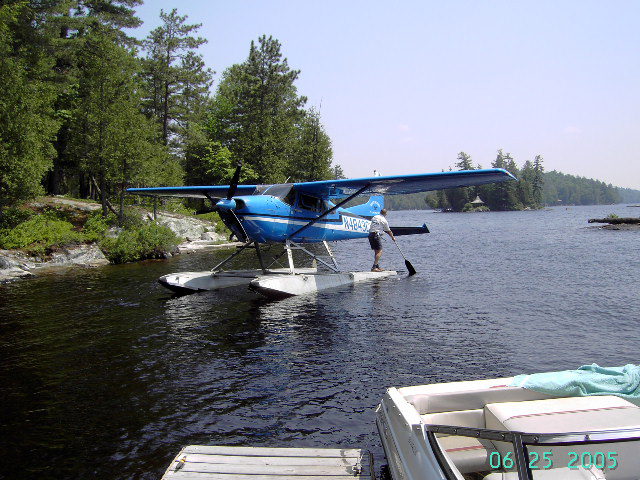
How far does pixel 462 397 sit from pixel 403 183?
396 inches

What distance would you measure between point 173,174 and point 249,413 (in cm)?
3092

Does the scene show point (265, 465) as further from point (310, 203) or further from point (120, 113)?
point (120, 113)

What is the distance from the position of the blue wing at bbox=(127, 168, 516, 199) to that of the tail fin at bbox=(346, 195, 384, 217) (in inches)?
77.5

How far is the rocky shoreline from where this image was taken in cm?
1873

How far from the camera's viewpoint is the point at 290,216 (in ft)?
47.6

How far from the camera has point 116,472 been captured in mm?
4852

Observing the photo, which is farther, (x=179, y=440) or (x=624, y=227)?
(x=624, y=227)

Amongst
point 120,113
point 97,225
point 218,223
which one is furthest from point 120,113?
point 218,223

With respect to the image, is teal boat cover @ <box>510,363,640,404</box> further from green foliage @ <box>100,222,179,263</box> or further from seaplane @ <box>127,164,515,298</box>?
green foliage @ <box>100,222,179,263</box>

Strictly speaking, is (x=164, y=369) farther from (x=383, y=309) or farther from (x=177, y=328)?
(x=383, y=309)

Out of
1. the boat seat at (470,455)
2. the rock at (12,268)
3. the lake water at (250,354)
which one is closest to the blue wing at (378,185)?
the lake water at (250,354)

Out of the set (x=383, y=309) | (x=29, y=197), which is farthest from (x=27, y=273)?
(x=383, y=309)

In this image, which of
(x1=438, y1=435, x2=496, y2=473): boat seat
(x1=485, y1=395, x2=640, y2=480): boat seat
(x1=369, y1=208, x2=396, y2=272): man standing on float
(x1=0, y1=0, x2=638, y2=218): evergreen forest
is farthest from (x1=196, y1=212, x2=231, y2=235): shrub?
(x1=485, y1=395, x2=640, y2=480): boat seat

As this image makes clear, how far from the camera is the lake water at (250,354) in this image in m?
5.60
